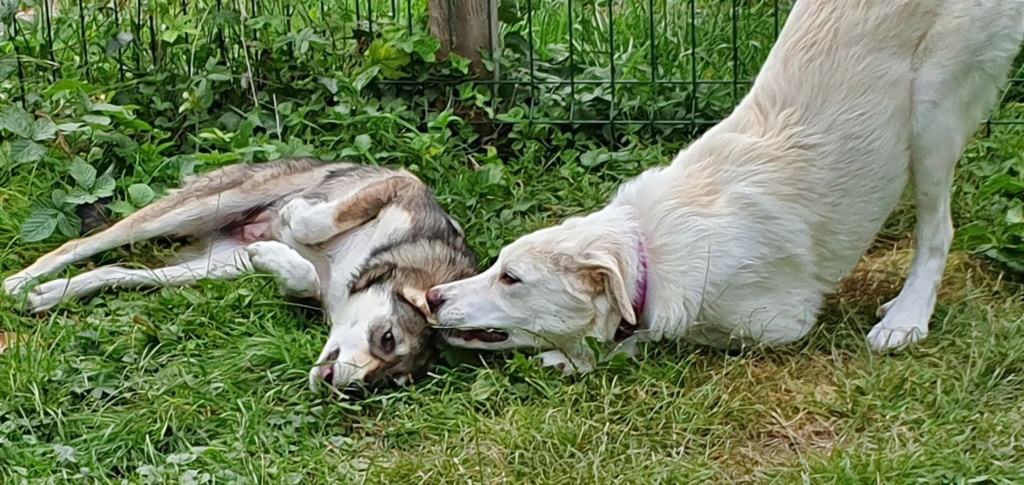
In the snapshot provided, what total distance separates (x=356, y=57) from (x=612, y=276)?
2880 mm

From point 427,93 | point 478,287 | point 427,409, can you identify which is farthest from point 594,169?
point 427,409

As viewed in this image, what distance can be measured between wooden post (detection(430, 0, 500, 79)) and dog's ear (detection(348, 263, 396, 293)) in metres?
1.98

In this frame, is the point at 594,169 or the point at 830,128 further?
the point at 594,169

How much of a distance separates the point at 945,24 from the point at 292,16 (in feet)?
12.3

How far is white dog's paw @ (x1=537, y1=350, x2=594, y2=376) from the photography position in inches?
177

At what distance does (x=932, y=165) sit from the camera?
15.4ft

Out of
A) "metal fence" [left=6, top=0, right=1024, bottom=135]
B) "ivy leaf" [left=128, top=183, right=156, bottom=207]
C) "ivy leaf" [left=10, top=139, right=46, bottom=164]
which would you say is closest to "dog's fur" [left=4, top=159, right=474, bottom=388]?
"ivy leaf" [left=128, top=183, right=156, bottom=207]

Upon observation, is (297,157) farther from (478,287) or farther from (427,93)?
(478,287)

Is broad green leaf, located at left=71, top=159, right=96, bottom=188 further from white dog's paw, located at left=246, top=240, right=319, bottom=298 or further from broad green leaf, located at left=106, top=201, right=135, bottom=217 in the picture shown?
white dog's paw, located at left=246, top=240, right=319, bottom=298

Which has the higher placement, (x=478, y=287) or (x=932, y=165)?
(x=932, y=165)

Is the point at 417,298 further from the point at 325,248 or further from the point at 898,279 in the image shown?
the point at 898,279

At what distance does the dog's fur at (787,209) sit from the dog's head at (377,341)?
0.47 ft

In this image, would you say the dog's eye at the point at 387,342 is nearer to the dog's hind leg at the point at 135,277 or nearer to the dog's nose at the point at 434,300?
the dog's nose at the point at 434,300

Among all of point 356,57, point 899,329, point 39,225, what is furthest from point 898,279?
point 39,225
